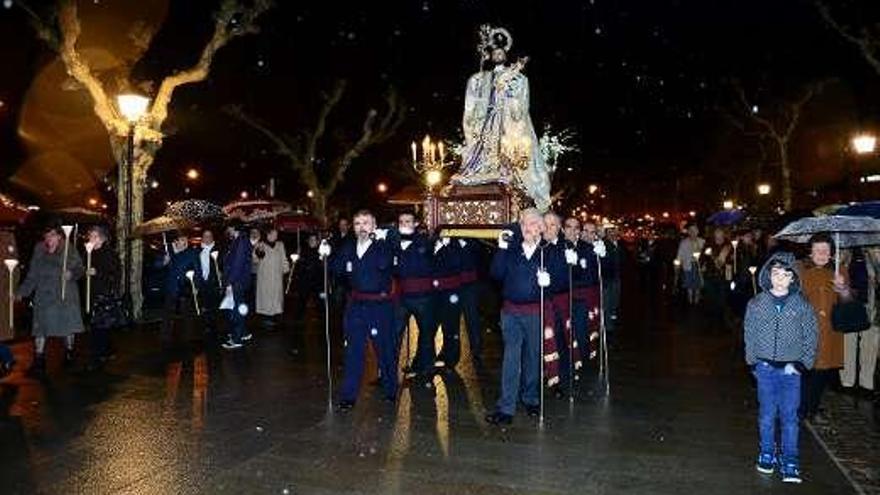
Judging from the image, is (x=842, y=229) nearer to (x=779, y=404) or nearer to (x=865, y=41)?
(x=779, y=404)

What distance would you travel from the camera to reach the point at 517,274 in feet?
25.4

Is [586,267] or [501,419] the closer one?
[501,419]

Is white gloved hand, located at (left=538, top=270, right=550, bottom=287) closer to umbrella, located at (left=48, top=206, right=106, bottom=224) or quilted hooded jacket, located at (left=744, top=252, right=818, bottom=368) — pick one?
quilted hooded jacket, located at (left=744, top=252, right=818, bottom=368)

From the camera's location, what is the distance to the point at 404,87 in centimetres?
3067

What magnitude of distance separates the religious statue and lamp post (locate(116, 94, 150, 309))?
18.5ft

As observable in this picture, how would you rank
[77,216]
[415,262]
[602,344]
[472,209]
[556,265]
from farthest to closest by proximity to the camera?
[77,216] < [472,209] < [602,344] < [415,262] < [556,265]

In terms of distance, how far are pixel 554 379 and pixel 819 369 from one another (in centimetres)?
258

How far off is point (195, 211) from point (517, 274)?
28.8 feet

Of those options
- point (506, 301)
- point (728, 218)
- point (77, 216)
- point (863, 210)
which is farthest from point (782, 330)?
point (77, 216)

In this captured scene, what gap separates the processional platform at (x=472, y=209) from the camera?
11727 millimetres

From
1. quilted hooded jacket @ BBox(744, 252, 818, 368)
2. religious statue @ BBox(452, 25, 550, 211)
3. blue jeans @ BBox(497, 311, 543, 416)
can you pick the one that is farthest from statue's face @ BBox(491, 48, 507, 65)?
quilted hooded jacket @ BBox(744, 252, 818, 368)

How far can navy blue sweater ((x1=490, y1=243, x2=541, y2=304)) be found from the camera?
770 centimetres

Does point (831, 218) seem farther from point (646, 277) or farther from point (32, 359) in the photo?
point (646, 277)

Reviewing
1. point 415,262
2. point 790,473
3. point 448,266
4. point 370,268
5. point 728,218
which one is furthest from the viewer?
point 728,218
